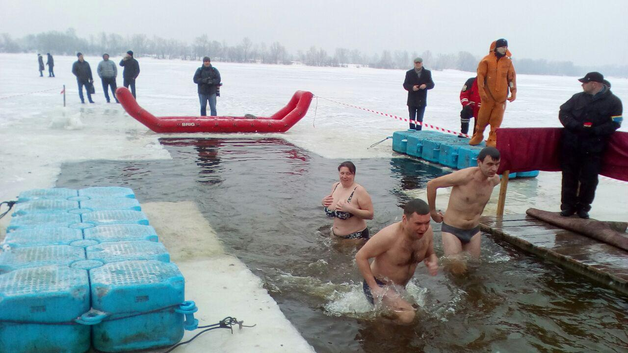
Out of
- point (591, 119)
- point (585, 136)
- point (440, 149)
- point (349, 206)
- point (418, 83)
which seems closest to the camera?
point (349, 206)

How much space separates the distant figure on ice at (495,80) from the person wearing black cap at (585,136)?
2195 mm

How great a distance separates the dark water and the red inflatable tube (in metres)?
4.05

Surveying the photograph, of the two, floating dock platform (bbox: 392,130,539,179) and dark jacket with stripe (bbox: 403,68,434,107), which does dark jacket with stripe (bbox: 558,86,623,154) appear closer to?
floating dock platform (bbox: 392,130,539,179)

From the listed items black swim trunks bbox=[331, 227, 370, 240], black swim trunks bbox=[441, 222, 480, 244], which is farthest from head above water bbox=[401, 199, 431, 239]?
black swim trunks bbox=[331, 227, 370, 240]

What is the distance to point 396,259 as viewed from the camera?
168 inches

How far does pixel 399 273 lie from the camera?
432cm

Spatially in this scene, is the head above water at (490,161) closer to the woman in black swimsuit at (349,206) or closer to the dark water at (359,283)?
the dark water at (359,283)

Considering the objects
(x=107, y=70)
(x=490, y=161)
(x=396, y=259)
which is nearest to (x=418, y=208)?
(x=396, y=259)

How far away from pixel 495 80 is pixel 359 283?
18.3 feet

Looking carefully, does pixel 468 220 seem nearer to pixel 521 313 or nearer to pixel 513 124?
pixel 521 313

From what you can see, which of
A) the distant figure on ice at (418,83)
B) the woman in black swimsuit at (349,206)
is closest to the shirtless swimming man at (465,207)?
the woman in black swimsuit at (349,206)

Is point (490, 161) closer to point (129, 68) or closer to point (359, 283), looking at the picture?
point (359, 283)

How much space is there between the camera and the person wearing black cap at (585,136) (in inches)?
248

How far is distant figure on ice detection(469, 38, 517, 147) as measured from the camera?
8953 mm
